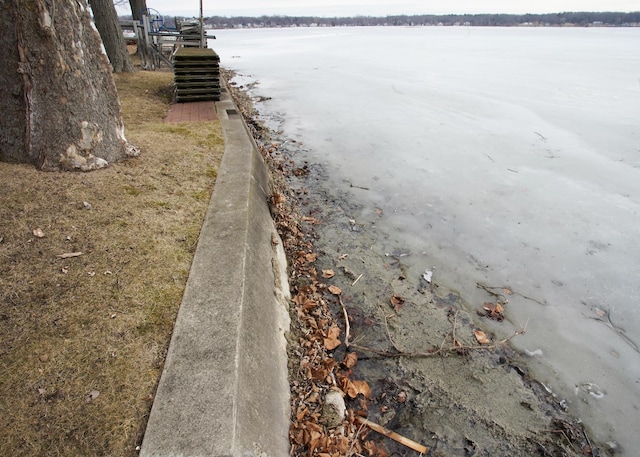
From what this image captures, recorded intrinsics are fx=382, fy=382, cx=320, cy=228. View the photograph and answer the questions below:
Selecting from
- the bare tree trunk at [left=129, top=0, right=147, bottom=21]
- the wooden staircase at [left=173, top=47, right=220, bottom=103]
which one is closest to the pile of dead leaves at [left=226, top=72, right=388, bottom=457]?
the wooden staircase at [left=173, top=47, right=220, bottom=103]

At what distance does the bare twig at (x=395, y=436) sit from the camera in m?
2.58

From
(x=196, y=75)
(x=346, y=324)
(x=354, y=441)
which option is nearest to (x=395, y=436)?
(x=354, y=441)

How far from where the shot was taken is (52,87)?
12.3ft

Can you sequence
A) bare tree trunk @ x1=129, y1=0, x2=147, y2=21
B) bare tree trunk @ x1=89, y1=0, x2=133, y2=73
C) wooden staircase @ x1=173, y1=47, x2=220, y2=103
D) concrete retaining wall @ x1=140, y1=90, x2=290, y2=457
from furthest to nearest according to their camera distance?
bare tree trunk @ x1=129, y1=0, x2=147, y2=21 → bare tree trunk @ x1=89, y1=0, x2=133, y2=73 → wooden staircase @ x1=173, y1=47, x2=220, y2=103 → concrete retaining wall @ x1=140, y1=90, x2=290, y2=457

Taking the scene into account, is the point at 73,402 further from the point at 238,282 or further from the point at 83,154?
the point at 83,154

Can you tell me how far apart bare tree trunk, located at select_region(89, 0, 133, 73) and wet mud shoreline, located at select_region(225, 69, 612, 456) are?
8679mm

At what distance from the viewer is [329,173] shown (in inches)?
267

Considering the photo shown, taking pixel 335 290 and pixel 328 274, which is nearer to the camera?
pixel 335 290

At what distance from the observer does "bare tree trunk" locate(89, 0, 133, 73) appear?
32.1ft

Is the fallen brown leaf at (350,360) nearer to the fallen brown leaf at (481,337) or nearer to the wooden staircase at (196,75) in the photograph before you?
the fallen brown leaf at (481,337)

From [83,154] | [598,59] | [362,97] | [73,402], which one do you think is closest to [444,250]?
[73,402]

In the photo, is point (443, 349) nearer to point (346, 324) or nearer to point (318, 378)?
point (346, 324)

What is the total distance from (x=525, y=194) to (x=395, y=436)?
4.55 m

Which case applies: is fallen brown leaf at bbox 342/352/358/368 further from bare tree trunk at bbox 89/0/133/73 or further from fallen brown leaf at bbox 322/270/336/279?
bare tree trunk at bbox 89/0/133/73
